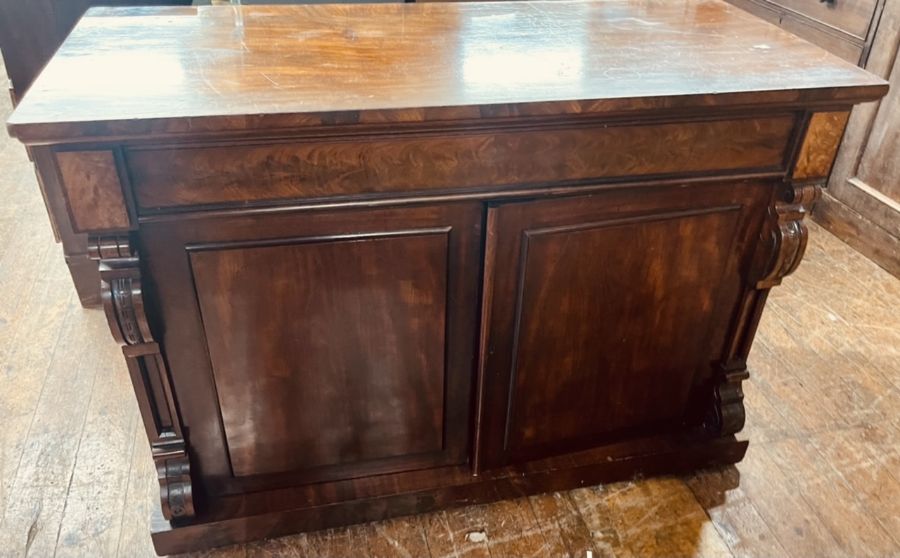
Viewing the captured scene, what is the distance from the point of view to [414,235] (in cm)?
112

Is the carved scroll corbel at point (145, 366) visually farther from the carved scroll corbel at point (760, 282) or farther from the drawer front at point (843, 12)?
the drawer front at point (843, 12)

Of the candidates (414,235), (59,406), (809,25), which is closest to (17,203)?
(59,406)

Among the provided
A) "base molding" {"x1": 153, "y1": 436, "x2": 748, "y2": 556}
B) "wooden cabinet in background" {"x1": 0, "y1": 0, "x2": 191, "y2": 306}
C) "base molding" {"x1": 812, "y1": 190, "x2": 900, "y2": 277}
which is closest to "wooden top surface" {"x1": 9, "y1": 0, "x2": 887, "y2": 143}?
"wooden cabinet in background" {"x1": 0, "y1": 0, "x2": 191, "y2": 306}

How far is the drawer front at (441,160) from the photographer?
993 millimetres

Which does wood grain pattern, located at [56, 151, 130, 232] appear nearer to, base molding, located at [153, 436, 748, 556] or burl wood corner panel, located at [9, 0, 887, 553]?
burl wood corner panel, located at [9, 0, 887, 553]

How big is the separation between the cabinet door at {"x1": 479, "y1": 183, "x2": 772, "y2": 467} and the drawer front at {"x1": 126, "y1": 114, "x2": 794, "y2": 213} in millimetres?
57

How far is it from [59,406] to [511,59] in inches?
50.8

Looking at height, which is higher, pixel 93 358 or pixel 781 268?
pixel 781 268

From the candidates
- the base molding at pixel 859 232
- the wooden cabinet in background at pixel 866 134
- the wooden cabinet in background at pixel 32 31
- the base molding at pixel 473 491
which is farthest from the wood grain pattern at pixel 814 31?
the wooden cabinet in background at pixel 32 31

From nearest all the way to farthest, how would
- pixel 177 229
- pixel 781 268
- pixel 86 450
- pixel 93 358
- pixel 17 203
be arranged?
pixel 177 229
pixel 781 268
pixel 86 450
pixel 93 358
pixel 17 203

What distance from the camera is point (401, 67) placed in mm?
1134

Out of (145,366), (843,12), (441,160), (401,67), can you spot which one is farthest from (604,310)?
(843,12)

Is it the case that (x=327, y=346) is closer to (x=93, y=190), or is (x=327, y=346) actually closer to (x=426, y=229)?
(x=426, y=229)

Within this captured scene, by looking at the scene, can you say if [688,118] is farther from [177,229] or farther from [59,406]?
[59,406]
